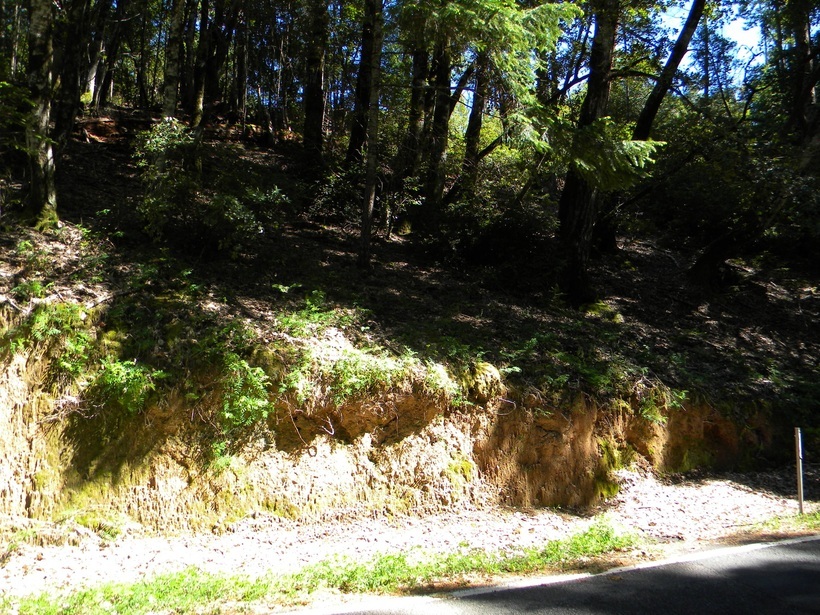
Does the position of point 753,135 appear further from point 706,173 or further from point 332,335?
point 332,335

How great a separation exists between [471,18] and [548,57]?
8051mm

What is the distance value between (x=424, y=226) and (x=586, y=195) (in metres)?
3.81

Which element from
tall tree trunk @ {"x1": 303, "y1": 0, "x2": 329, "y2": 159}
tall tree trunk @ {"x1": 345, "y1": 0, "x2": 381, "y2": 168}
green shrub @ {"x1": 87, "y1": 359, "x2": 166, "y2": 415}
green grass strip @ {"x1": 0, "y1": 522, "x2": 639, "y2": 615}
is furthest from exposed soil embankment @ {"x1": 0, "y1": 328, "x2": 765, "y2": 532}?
tall tree trunk @ {"x1": 303, "y1": 0, "x2": 329, "y2": 159}

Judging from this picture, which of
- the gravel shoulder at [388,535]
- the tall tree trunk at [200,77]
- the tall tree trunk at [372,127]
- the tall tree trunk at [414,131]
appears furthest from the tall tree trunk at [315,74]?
the gravel shoulder at [388,535]

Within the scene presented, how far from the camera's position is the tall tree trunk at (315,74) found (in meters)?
16.6

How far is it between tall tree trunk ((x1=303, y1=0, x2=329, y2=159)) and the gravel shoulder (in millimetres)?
11165

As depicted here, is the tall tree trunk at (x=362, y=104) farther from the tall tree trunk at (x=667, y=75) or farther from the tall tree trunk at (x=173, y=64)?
the tall tree trunk at (x=667, y=75)

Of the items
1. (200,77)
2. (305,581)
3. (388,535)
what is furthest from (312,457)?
(200,77)

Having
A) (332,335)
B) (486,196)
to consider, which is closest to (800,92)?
(486,196)

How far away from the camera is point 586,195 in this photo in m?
13.6

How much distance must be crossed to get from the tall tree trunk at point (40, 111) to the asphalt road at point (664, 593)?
8027 mm

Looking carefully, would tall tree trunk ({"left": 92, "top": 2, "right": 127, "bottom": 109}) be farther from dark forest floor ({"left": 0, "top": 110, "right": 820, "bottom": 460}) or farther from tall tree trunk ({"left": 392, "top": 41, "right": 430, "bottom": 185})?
tall tree trunk ({"left": 392, "top": 41, "right": 430, "bottom": 185})

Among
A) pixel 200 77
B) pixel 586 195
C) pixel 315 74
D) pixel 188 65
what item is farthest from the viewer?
pixel 188 65

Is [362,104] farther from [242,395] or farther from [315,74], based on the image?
[242,395]
